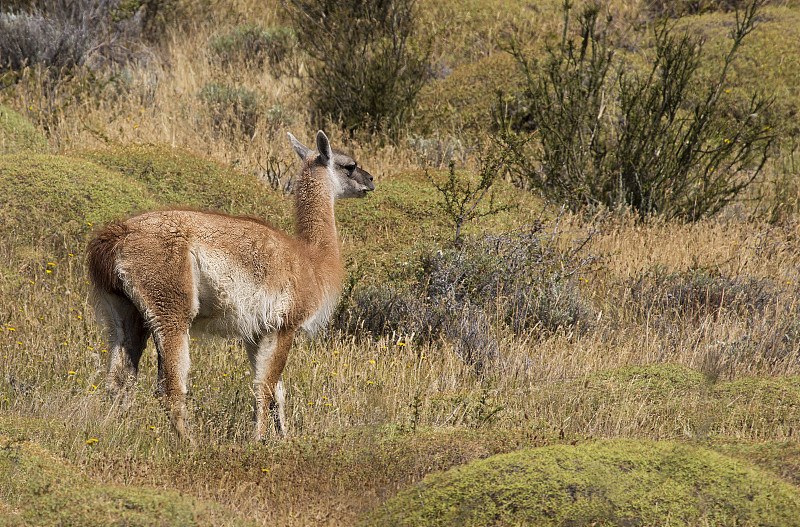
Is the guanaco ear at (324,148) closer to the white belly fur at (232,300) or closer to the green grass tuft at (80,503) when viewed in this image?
the white belly fur at (232,300)

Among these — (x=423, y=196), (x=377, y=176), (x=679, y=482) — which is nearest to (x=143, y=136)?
(x=377, y=176)

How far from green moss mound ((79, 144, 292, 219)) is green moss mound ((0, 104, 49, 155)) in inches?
44.6

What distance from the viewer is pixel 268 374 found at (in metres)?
6.36

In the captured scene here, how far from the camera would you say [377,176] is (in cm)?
1318

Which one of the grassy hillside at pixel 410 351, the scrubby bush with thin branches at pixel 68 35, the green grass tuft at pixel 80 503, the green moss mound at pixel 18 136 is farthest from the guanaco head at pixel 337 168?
the scrubby bush with thin branches at pixel 68 35

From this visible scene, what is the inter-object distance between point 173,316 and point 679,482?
3.36 metres

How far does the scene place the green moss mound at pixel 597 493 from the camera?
416 cm

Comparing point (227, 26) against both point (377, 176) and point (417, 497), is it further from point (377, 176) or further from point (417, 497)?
point (417, 497)

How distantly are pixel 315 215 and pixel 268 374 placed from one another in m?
1.36

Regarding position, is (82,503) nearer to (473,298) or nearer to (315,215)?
(315,215)

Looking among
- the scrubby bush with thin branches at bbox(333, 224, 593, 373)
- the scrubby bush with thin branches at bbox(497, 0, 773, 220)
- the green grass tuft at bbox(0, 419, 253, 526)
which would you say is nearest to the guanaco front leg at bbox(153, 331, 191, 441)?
the green grass tuft at bbox(0, 419, 253, 526)

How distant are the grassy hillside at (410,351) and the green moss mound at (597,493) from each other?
0.04 ft

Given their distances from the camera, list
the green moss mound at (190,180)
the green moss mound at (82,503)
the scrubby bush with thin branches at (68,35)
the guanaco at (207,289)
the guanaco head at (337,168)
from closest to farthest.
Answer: the green moss mound at (82,503)
the guanaco at (207,289)
the guanaco head at (337,168)
the green moss mound at (190,180)
the scrubby bush with thin branches at (68,35)

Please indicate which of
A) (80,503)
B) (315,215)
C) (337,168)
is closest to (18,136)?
(337,168)
